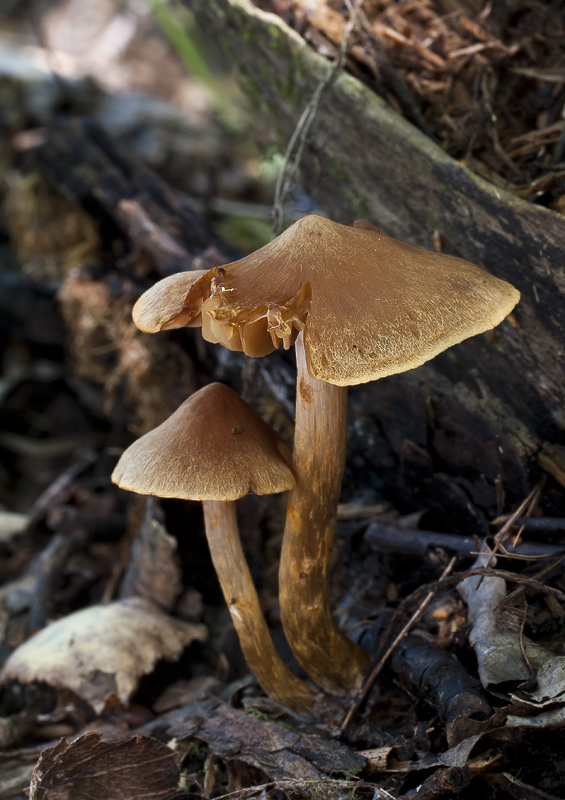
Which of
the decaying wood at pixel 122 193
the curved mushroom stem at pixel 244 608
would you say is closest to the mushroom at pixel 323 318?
the curved mushroom stem at pixel 244 608

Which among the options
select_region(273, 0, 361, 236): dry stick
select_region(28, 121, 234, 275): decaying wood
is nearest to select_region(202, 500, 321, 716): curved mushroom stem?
select_region(273, 0, 361, 236): dry stick

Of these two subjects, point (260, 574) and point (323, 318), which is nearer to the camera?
point (323, 318)

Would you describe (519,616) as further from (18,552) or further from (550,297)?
(18,552)

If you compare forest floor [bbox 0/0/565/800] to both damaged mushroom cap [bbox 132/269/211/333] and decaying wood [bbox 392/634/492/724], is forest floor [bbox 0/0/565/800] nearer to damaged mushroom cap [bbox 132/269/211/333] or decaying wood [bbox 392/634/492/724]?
decaying wood [bbox 392/634/492/724]

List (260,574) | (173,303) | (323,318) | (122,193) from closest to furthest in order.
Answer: (323,318) → (173,303) → (260,574) → (122,193)

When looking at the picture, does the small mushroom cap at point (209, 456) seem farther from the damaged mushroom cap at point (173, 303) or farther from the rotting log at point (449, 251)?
the rotting log at point (449, 251)

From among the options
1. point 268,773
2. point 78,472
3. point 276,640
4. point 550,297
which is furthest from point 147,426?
point 550,297

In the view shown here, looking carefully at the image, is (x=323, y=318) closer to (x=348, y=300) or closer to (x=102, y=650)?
(x=348, y=300)

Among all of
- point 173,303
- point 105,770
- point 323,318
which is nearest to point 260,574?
point 105,770
